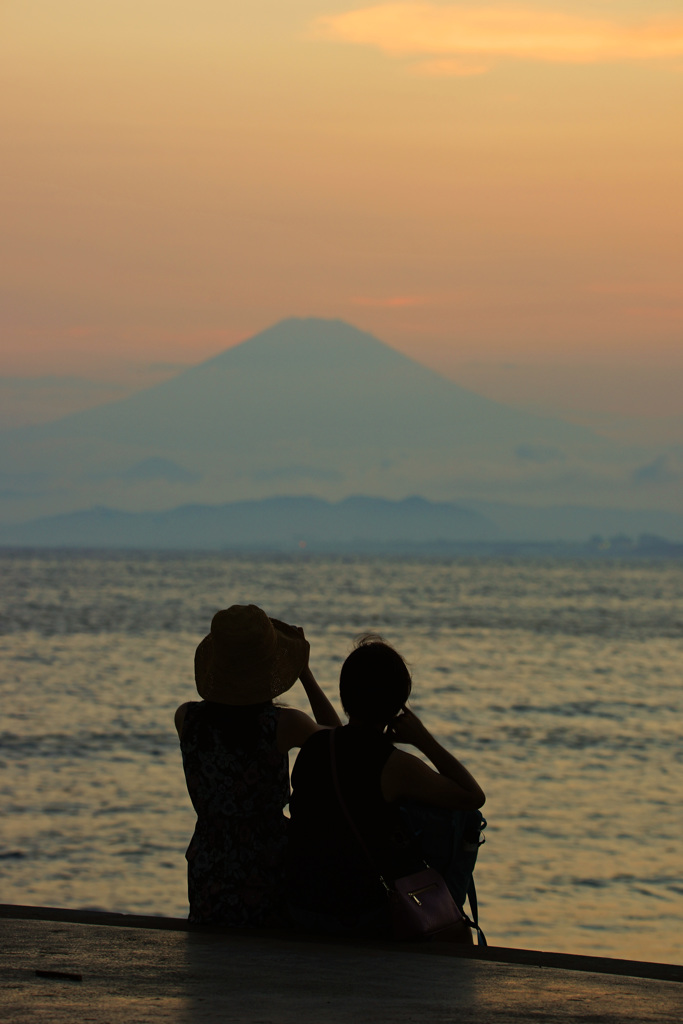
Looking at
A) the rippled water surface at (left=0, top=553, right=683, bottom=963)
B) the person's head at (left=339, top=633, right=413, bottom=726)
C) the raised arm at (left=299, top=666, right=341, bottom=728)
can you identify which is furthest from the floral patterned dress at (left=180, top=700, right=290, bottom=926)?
the rippled water surface at (left=0, top=553, right=683, bottom=963)

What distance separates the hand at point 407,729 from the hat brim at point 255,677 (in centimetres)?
41

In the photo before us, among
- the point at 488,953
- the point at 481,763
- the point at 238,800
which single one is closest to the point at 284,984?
the point at 238,800

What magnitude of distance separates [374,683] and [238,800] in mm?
733

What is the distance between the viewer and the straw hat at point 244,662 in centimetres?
477

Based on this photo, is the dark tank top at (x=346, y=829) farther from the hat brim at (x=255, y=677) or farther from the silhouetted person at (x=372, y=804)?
the hat brim at (x=255, y=677)

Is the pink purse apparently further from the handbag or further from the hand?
the hand

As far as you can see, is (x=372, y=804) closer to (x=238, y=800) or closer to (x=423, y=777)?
(x=423, y=777)

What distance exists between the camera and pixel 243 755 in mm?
4840

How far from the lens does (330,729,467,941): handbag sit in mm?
4676

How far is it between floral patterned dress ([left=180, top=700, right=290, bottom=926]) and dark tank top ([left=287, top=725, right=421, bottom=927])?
11cm

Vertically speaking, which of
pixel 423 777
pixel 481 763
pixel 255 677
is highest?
pixel 255 677

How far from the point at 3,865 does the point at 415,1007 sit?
7722 mm

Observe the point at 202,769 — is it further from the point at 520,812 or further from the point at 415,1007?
the point at 520,812

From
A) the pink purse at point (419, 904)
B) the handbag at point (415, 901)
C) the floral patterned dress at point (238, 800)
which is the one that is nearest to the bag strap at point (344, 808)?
the handbag at point (415, 901)
